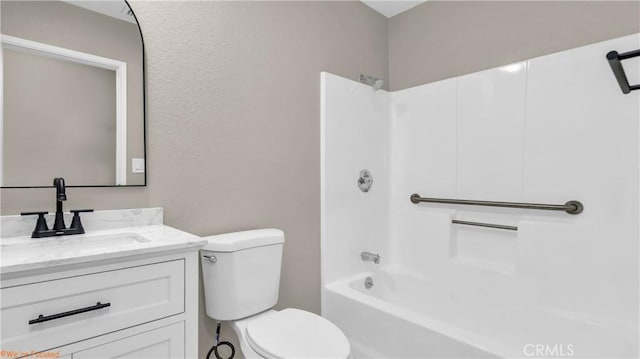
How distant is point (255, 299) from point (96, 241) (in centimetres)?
70

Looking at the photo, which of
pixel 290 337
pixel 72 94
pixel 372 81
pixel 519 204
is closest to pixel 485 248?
pixel 519 204

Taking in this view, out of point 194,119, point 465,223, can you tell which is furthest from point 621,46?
point 194,119

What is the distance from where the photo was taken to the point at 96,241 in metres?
1.21

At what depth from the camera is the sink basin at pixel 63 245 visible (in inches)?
36.0

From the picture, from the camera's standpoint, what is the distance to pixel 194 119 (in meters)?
1.56

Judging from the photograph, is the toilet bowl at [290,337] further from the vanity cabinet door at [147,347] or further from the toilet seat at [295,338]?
the vanity cabinet door at [147,347]

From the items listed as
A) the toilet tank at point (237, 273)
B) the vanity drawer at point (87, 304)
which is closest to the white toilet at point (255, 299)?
the toilet tank at point (237, 273)

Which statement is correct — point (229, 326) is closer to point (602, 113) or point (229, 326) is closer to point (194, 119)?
point (194, 119)

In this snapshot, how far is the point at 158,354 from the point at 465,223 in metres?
1.82

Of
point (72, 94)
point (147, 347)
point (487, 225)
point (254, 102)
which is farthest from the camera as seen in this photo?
point (487, 225)

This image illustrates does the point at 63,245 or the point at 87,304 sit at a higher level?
the point at 63,245

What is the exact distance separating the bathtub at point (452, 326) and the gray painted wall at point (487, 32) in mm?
1415

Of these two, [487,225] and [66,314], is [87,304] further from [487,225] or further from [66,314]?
[487,225]

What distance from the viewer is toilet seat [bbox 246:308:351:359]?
49.3 inches
